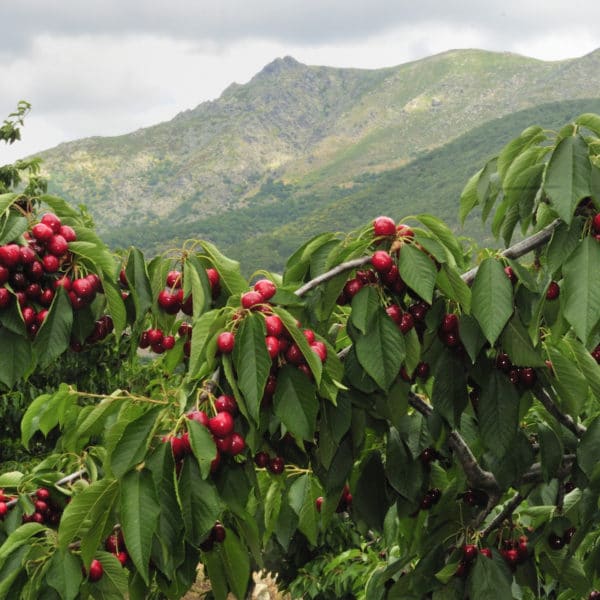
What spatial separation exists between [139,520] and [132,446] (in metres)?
0.13

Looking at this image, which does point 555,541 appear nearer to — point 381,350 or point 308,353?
point 381,350

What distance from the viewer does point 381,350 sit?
1.59 meters

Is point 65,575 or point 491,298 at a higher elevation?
point 491,298

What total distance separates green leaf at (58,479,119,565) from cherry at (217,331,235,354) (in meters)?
0.33

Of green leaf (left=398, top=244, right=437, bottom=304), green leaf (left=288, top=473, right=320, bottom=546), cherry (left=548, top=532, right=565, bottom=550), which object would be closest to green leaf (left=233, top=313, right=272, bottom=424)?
green leaf (left=398, top=244, right=437, bottom=304)

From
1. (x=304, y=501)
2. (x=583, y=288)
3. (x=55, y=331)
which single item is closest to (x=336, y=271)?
(x=583, y=288)

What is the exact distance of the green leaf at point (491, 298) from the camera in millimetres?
A: 1607

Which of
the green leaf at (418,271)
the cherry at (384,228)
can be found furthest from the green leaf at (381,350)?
the cherry at (384,228)

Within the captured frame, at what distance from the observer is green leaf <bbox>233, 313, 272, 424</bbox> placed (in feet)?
4.57

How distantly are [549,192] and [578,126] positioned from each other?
33 centimetres

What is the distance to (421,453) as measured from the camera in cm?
219

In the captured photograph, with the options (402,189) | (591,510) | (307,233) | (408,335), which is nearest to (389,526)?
(591,510)

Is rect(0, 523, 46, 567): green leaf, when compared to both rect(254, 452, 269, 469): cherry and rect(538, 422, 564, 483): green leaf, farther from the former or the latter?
rect(538, 422, 564, 483): green leaf

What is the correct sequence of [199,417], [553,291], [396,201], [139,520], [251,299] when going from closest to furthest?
[139,520], [199,417], [251,299], [553,291], [396,201]
